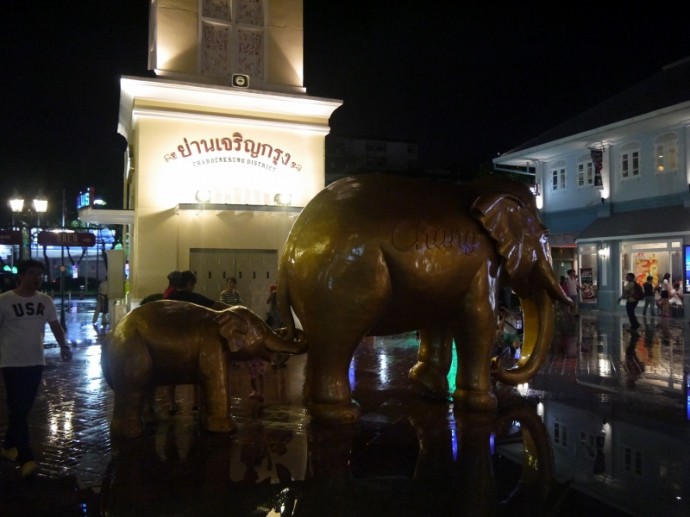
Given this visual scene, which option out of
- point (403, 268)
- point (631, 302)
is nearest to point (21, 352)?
point (403, 268)

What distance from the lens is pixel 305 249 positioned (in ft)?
16.8

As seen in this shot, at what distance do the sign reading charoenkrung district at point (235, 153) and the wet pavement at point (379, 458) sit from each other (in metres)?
5.81

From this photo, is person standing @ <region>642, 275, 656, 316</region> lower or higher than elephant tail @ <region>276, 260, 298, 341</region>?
lower

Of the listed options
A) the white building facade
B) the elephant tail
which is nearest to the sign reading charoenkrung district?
the elephant tail

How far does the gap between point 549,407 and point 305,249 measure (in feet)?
10.4

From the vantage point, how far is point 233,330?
5.05 meters

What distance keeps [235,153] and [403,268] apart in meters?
8.04

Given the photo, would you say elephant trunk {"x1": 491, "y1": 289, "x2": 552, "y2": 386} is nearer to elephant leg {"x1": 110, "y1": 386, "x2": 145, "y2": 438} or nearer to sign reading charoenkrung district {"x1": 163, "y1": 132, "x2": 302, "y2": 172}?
elephant leg {"x1": 110, "y1": 386, "x2": 145, "y2": 438}

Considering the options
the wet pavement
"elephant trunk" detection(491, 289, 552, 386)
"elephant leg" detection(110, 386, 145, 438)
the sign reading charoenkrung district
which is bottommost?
the wet pavement

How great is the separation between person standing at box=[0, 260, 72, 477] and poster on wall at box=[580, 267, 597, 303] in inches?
874

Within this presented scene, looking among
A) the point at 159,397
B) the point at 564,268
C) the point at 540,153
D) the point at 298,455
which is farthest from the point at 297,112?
the point at 564,268

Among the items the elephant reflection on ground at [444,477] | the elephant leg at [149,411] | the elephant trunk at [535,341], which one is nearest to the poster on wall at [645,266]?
the elephant trunk at [535,341]

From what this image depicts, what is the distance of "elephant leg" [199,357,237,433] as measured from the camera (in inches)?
196

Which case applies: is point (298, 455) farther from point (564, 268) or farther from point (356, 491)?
point (564, 268)
